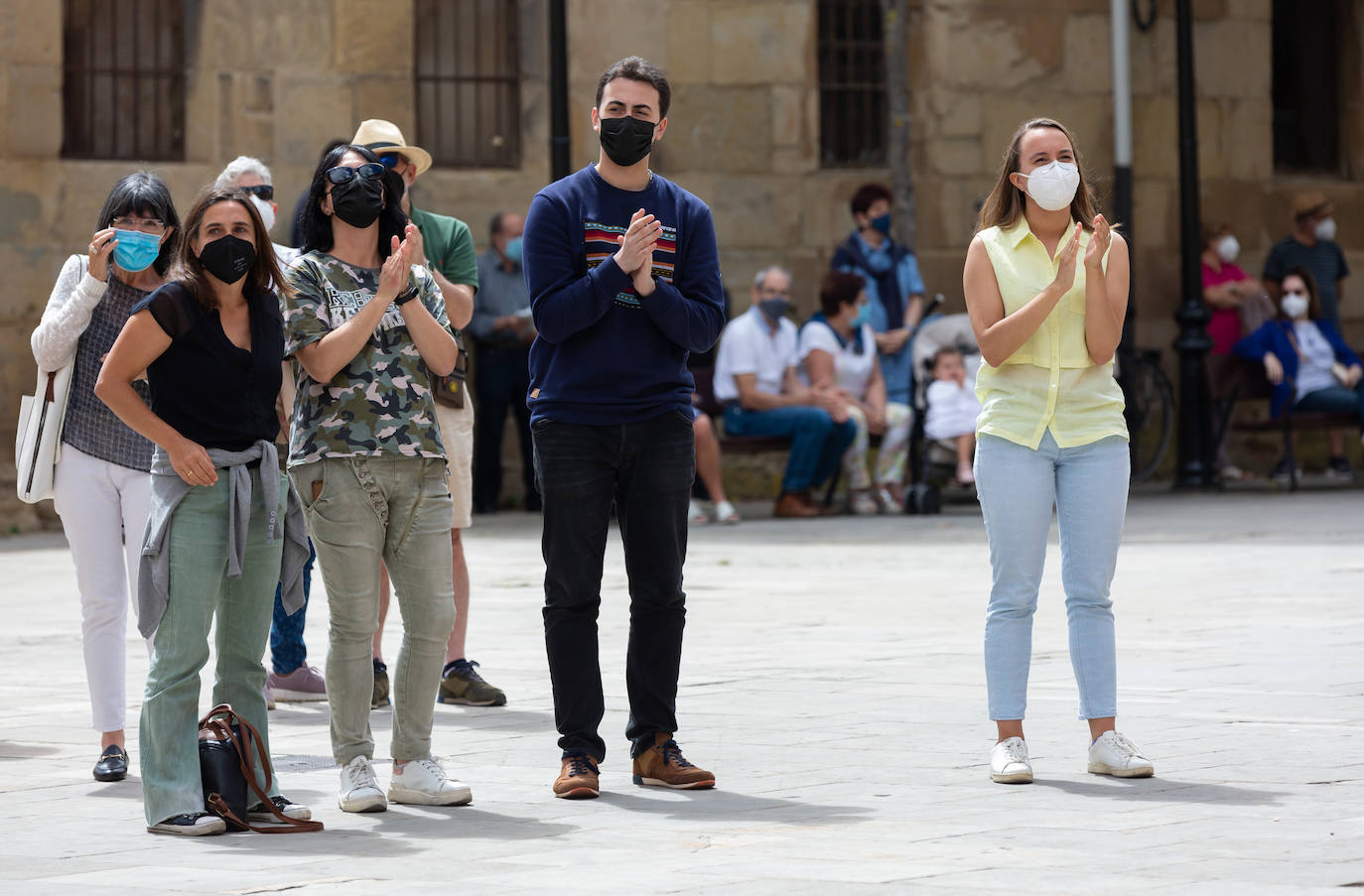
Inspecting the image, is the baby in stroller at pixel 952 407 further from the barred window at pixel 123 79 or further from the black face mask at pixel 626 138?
the black face mask at pixel 626 138

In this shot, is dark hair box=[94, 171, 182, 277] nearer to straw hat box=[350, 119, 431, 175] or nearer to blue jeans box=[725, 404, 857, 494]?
straw hat box=[350, 119, 431, 175]

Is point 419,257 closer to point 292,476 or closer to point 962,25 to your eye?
point 292,476

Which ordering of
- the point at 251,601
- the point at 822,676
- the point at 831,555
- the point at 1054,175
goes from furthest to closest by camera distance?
the point at 831,555 → the point at 822,676 → the point at 1054,175 → the point at 251,601

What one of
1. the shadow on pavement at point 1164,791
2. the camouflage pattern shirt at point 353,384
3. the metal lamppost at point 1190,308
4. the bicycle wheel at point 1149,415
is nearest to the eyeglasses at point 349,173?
the camouflage pattern shirt at point 353,384

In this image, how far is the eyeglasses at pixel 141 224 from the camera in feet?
22.8

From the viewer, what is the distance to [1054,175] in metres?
6.51

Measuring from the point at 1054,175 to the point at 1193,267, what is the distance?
11.6m

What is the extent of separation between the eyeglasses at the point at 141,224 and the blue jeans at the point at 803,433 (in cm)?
917

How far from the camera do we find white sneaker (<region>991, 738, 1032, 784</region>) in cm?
611

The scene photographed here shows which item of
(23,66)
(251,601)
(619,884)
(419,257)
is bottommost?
(619,884)

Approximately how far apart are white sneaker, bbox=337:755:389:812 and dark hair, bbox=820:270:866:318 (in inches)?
399

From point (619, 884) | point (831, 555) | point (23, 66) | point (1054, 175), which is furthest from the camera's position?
point (23, 66)

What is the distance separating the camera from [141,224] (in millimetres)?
6945

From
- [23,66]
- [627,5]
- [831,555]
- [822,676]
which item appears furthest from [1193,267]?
[822,676]
